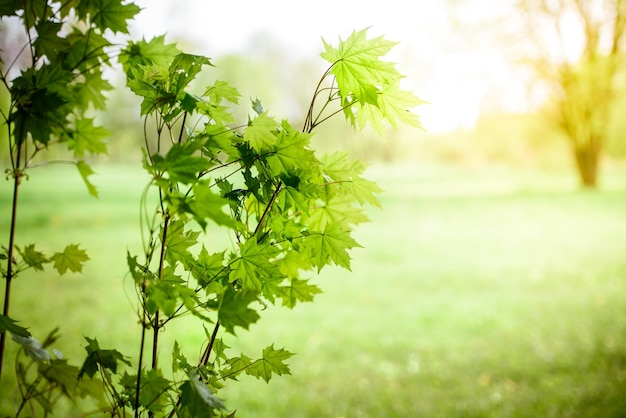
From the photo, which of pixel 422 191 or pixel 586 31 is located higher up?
pixel 586 31

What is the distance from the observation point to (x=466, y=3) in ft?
44.7

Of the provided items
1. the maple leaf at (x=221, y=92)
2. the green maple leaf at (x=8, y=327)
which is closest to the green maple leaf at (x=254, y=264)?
the maple leaf at (x=221, y=92)

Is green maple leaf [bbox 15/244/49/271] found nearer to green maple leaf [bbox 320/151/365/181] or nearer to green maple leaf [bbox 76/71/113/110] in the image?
green maple leaf [bbox 76/71/113/110]

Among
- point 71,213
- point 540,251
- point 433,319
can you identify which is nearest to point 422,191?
point 540,251

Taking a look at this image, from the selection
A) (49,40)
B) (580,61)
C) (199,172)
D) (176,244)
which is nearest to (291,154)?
(199,172)

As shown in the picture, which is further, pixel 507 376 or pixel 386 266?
→ pixel 386 266

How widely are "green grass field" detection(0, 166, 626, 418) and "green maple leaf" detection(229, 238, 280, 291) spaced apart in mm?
249

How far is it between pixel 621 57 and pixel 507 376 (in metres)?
11.4

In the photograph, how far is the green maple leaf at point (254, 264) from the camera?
0.93 m

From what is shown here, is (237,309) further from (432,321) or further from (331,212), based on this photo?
(432,321)

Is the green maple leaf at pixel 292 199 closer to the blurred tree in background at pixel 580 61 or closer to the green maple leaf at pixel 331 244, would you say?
the green maple leaf at pixel 331 244

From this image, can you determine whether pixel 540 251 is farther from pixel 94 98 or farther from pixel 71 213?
pixel 71 213

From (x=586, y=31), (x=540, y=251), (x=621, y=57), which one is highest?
(x=586, y=31)

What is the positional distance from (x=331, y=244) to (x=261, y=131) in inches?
11.1
